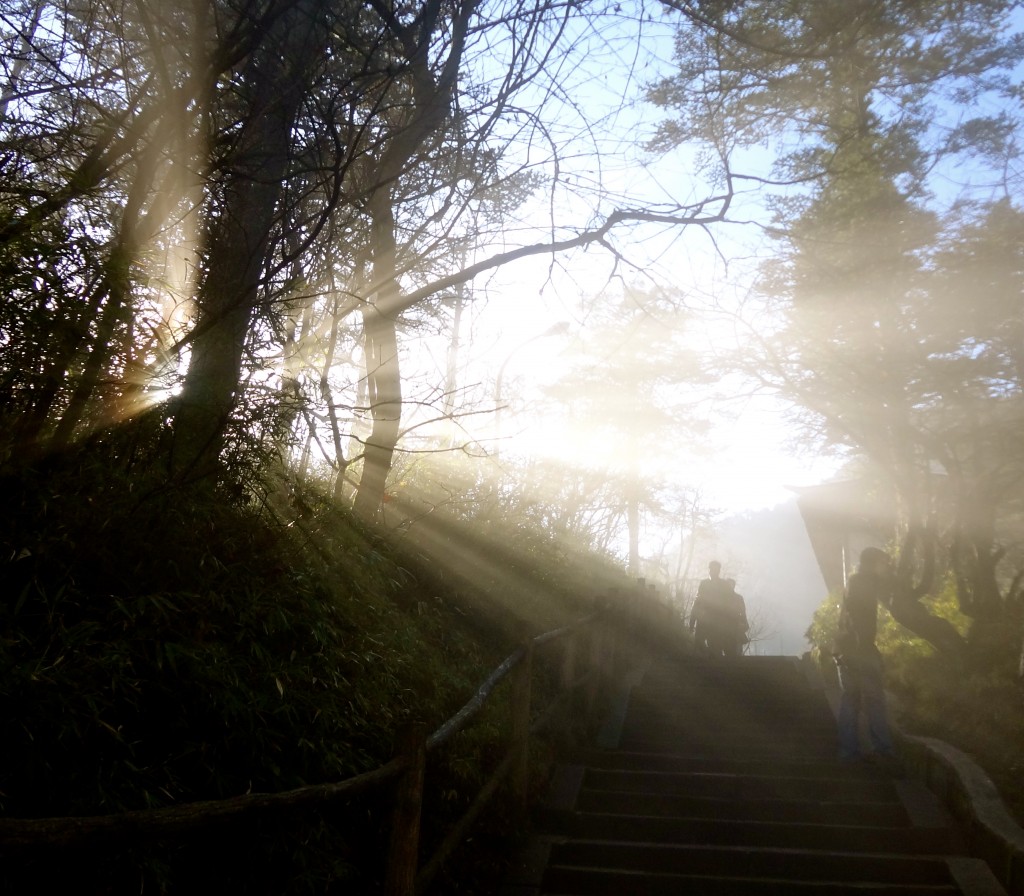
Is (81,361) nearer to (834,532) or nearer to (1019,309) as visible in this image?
(1019,309)

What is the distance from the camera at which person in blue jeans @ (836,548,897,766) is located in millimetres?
6535

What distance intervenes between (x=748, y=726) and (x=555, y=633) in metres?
3.46

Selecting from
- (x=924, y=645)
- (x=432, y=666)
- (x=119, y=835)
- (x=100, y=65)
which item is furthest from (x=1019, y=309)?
(x=119, y=835)

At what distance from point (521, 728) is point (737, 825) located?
1.52 m

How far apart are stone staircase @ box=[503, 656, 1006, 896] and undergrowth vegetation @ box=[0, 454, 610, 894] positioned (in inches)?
43.2

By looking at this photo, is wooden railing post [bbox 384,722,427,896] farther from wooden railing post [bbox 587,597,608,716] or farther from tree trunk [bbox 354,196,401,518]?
wooden railing post [bbox 587,597,608,716]

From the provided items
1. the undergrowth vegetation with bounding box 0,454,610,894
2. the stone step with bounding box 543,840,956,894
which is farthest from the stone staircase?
the undergrowth vegetation with bounding box 0,454,610,894

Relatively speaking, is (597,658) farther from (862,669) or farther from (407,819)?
(407,819)

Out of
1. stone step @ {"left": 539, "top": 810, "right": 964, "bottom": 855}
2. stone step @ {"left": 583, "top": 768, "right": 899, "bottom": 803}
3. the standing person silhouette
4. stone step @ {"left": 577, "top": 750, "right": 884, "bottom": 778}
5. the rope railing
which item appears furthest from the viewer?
the standing person silhouette

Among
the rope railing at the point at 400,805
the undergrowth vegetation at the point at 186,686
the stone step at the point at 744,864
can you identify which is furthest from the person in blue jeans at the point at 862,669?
the undergrowth vegetation at the point at 186,686

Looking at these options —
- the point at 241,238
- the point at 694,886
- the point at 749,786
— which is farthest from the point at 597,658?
the point at 241,238

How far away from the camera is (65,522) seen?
9.51 feet

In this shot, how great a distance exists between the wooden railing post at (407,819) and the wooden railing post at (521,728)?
2115 millimetres

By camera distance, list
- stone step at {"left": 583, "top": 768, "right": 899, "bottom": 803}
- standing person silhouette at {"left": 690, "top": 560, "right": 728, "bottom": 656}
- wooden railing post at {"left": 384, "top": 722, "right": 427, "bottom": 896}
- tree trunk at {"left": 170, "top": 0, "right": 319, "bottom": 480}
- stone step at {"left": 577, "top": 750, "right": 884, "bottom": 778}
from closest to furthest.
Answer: wooden railing post at {"left": 384, "top": 722, "right": 427, "bottom": 896} → tree trunk at {"left": 170, "top": 0, "right": 319, "bottom": 480} → stone step at {"left": 583, "top": 768, "right": 899, "bottom": 803} → stone step at {"left": 577, "top": 750, "right": 884, "bottom": 778} → standing person silhouette at {"left": 690, "top": 560, "right": 728, "bottom": 656}
